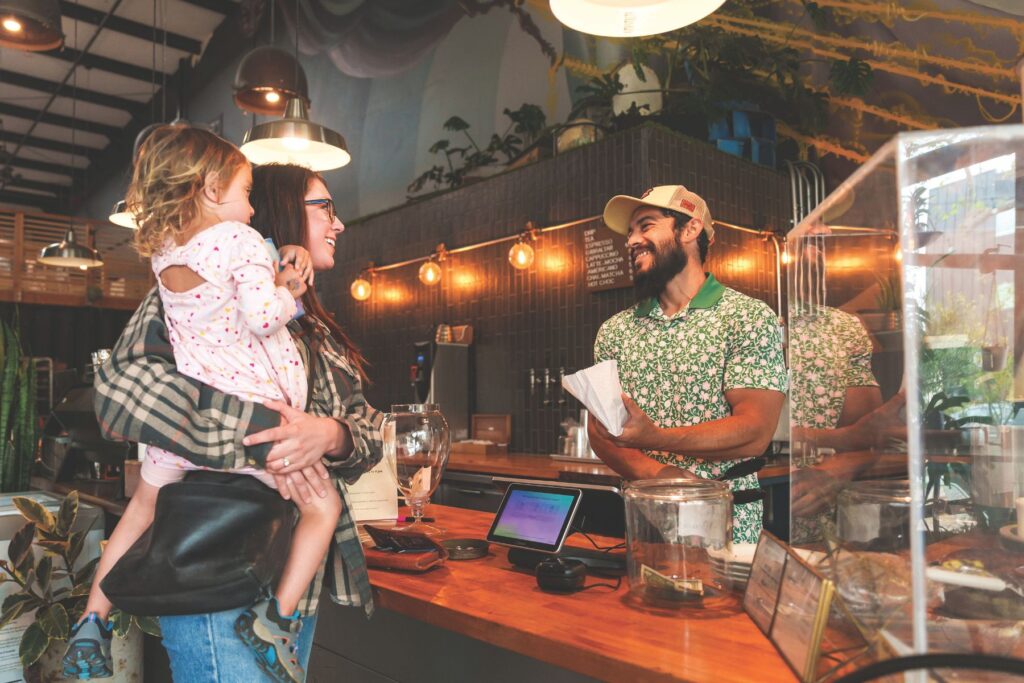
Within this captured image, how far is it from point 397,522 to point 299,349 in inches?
30.6

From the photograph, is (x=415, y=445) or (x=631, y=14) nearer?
(x=415, y=445)

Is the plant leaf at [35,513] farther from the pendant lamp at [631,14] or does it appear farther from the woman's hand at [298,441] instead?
the pendant lamp at [631,14]

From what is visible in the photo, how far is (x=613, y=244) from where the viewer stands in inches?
185

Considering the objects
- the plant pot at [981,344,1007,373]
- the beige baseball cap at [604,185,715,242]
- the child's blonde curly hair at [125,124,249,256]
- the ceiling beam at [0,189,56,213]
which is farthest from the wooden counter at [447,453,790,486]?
the ceiling beam at [0,189,56,213]

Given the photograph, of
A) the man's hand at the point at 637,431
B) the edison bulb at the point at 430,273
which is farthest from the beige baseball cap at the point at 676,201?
the edison bulb at the point at 430,273

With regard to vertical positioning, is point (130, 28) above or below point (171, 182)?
above

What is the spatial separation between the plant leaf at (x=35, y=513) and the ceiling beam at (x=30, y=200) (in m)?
16.6

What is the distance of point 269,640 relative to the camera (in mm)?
1271

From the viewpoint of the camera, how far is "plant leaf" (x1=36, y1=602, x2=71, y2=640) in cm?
256

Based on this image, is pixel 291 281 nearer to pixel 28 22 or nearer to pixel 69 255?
pixel 28 22

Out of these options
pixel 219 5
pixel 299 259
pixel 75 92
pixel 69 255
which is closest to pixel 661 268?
pixel 299 259

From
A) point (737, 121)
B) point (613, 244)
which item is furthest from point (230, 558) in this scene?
point (737, 121)

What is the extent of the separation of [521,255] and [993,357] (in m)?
4.26

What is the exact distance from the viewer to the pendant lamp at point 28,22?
3.93 metres
